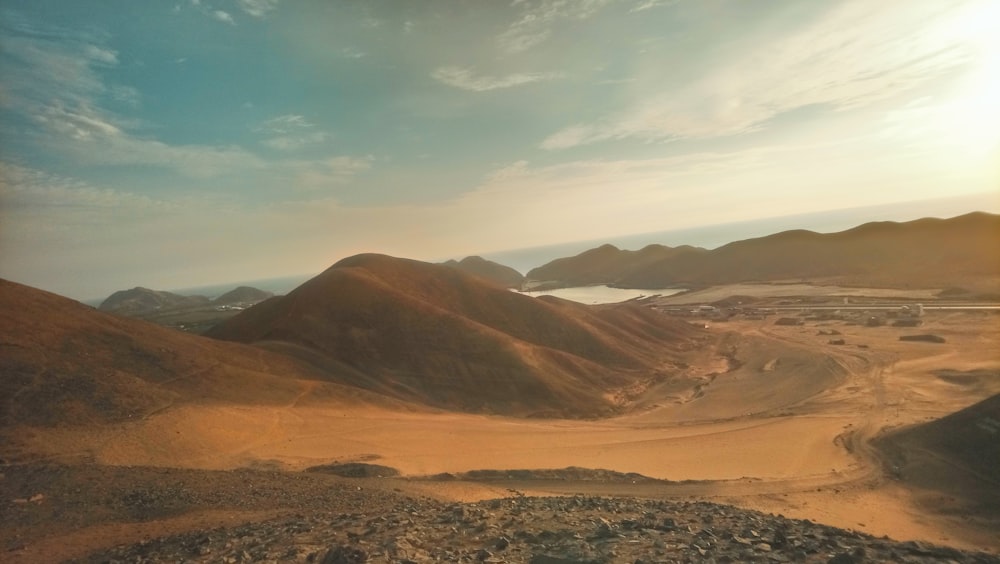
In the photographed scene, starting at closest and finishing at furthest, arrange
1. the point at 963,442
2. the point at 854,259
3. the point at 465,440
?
the point at 963,442, the point at 465,440, the point at 854,259

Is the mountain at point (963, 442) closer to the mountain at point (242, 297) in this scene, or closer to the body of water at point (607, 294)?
the body of water at point (607, 294)

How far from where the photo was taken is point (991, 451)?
18.4 meters

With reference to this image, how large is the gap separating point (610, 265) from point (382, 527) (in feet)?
590

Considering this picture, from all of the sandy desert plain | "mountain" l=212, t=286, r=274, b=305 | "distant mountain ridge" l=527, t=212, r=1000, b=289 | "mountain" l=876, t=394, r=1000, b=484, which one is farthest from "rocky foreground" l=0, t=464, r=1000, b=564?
"mountain" l=212, t=286, r=274, b=305

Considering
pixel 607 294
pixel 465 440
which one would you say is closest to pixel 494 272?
pixel 607 294

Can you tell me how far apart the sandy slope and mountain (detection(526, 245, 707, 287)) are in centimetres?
12427

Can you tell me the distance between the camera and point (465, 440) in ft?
75.5

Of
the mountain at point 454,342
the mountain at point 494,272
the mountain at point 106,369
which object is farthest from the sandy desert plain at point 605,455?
the mountain at point 494,272

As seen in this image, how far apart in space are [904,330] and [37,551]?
68.1 meters

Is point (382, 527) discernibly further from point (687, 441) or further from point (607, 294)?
point (607, 294)

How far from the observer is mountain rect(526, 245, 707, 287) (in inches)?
6476

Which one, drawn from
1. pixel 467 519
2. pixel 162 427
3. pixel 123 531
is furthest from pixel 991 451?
pixel 162 427

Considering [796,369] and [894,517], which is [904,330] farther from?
[894,517]

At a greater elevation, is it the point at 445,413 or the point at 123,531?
the point at 123,531
